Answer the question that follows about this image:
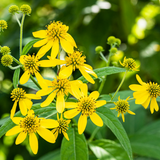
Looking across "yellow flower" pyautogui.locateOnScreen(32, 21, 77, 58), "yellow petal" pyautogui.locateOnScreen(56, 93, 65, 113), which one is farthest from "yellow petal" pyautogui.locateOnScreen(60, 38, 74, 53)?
"yellow petal" pyautogui.locateOnScreen(56, 93, 65, 113)

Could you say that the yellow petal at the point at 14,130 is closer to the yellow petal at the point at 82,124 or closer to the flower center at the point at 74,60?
the yellow petal at the point at 82,124

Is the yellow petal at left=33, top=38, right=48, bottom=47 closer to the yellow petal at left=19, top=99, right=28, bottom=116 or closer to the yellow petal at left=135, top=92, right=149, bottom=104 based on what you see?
the yellow petal at left=19, top=99, right=28, bottom=116

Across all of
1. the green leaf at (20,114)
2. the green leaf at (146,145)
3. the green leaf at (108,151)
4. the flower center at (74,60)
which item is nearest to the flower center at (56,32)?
the flower center at (74,60)

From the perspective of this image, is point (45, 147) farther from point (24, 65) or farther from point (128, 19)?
point (128, 19)

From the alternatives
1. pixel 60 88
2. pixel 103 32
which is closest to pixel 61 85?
pixel 60 88

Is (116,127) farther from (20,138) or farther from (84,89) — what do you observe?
(20,138)

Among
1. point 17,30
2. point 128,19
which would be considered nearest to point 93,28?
point 128,19
